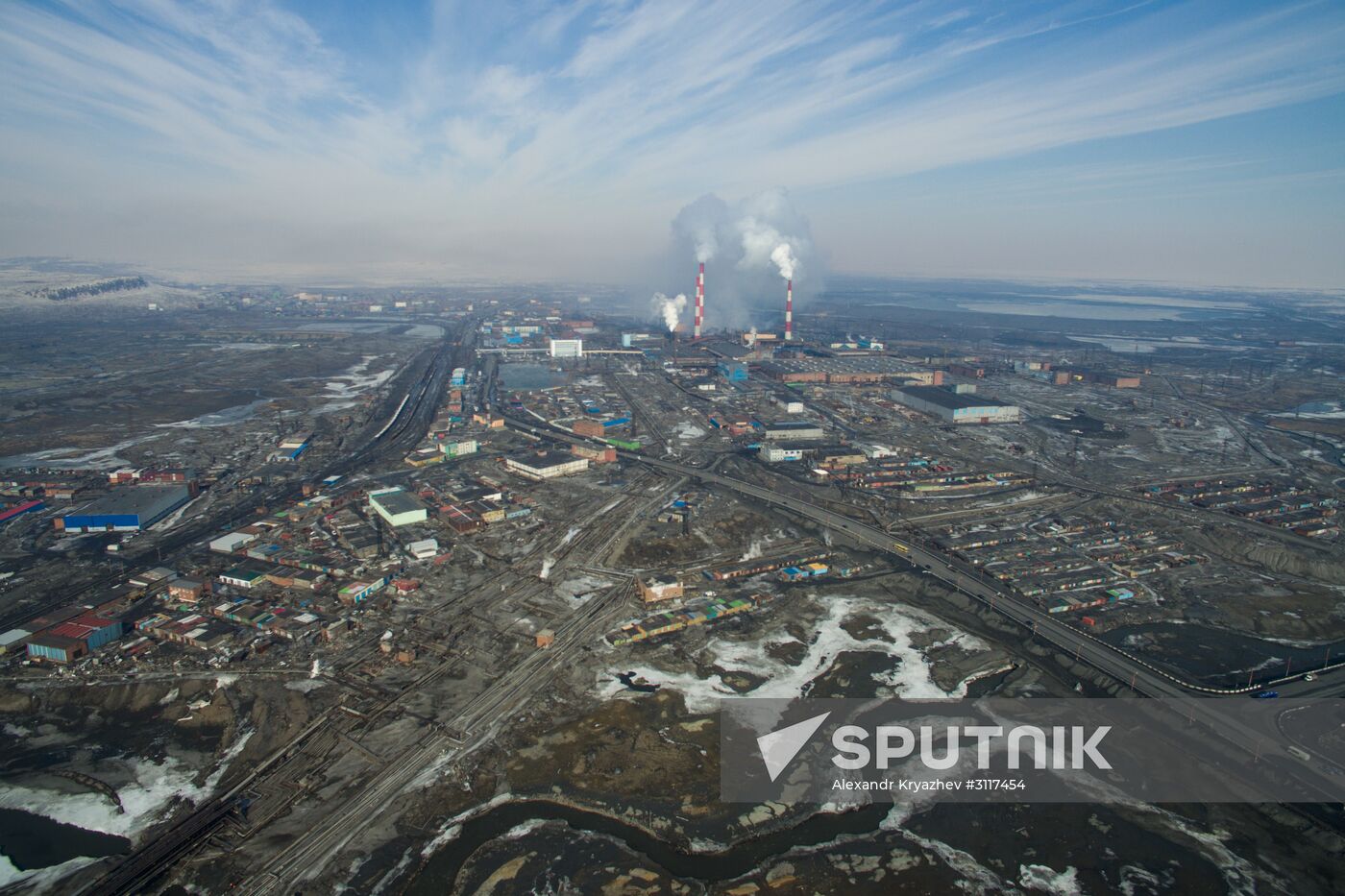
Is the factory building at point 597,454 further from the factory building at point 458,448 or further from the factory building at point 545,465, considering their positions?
the factory building at point 458,448

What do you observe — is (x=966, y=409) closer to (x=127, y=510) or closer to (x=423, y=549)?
(x=423, y=549)

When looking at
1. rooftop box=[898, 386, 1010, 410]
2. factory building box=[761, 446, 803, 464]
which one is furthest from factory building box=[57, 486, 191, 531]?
rooftop box=[898, 386, 1010, 410]

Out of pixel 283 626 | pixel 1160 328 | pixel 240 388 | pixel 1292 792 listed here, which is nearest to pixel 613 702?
pixel 283 626

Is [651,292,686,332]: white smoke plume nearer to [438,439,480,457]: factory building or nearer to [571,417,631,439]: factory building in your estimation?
[571,417,631,439]: factory building

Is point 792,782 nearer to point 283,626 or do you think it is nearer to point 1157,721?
point 1157,721

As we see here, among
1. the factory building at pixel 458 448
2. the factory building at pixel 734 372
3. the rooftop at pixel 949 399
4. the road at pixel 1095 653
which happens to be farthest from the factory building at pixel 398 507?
the factory building at pixel 734 372

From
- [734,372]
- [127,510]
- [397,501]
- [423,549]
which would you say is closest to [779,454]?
[397,501]
